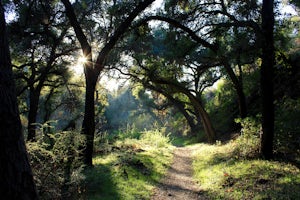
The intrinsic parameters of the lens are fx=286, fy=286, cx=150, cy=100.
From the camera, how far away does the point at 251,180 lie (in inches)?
294

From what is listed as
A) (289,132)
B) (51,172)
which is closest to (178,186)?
(289,132)

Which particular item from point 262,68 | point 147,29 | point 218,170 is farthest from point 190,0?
point 218,170

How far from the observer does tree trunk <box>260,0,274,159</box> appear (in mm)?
8922

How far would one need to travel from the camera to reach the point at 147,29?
12.8 metres

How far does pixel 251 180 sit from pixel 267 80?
132 inches

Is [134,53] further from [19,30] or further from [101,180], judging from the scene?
[101,180]

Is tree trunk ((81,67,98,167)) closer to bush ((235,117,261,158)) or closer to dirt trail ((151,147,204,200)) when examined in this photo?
dirt trail ((151,147,204,200))

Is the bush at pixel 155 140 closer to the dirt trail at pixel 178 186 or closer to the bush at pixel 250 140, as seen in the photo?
the dirt trail at pixel 178 186

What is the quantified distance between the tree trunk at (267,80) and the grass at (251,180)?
2.15 ft

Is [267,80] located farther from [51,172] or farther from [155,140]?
[155,140]

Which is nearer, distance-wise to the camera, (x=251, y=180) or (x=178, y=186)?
(x=251, y=180)

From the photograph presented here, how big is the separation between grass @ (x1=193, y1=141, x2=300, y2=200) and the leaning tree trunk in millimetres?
4961

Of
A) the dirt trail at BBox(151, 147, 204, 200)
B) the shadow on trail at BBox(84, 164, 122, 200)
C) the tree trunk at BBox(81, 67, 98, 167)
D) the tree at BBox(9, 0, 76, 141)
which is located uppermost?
the tree at BBox(9, 0, 76, 141)

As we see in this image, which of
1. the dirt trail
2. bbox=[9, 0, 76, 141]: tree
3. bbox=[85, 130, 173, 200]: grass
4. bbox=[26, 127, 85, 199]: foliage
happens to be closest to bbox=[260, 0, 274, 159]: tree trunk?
the dirt trail
